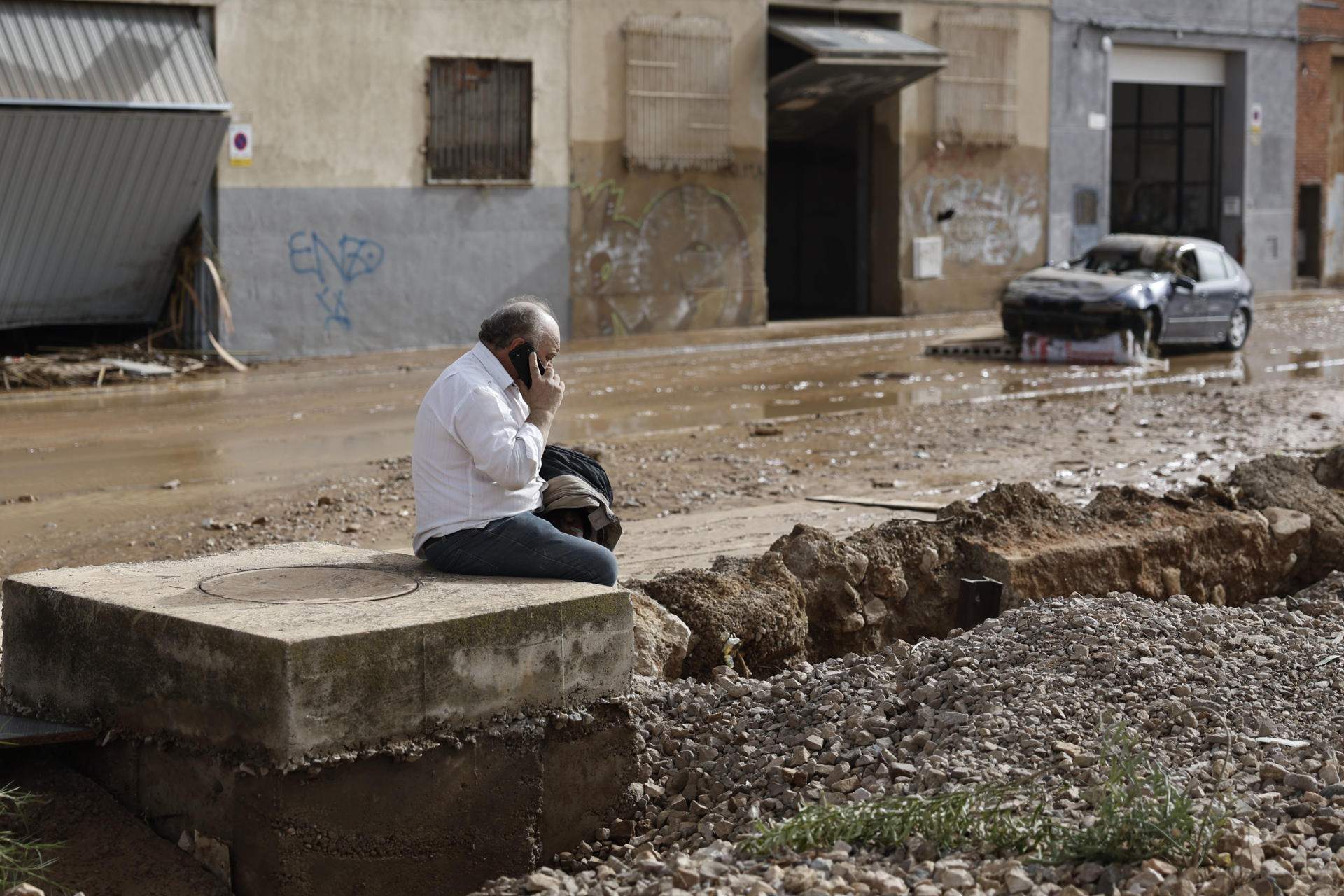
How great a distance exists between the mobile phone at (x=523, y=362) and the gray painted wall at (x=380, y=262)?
15.4 metres

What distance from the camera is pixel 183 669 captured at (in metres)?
5.19

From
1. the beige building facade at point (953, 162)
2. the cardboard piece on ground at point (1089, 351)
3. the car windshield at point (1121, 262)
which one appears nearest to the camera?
the cardboard piece on ground at point (1089, 351)

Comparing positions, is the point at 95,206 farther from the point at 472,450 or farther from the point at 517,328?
the point at 472,450

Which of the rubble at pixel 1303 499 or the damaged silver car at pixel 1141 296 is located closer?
the rubble at pixel 1303 499

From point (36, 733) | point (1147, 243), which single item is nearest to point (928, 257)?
point (1147, 243)

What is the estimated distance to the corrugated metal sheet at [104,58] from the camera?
60.0 feet

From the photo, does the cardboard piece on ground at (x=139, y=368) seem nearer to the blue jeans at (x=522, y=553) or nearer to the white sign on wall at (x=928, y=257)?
the white sign on wall at (x=928, y=257)

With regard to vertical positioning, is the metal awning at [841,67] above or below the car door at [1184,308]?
above

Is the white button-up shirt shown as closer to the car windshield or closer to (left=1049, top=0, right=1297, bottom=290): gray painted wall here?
the car windshield

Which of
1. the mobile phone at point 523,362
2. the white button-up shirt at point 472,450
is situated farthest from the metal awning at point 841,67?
the white button-up shirt at point 472,450

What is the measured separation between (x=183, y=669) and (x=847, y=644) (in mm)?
3655

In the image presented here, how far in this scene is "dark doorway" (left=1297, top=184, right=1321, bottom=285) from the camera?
34.8 m

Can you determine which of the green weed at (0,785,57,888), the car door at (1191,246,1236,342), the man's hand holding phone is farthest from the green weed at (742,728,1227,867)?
the car door at (1191,246,1236,342)

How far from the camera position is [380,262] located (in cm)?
2197
